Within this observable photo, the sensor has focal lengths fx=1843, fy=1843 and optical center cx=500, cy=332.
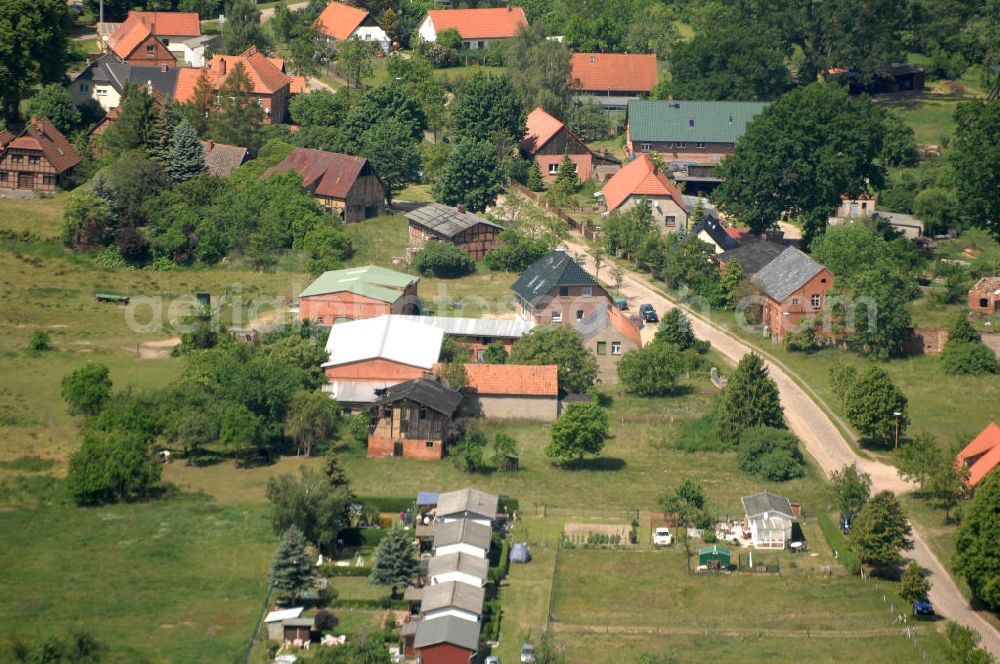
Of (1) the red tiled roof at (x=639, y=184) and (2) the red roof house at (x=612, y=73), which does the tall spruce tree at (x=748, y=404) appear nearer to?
(1) the red tiled roof at (x=639, y=184)

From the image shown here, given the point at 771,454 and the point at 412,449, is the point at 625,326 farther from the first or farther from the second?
the point at 412,449

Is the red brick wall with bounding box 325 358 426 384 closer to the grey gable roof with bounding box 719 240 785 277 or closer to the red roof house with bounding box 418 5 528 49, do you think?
the grey gable roof with bounding box 719 240 785 277

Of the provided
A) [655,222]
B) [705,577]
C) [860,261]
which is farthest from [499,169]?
[705,577]

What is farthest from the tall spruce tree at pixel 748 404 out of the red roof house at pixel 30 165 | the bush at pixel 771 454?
the red roof house at pixel 30 165

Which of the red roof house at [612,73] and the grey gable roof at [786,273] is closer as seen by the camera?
the grey gable roof at [786,273]

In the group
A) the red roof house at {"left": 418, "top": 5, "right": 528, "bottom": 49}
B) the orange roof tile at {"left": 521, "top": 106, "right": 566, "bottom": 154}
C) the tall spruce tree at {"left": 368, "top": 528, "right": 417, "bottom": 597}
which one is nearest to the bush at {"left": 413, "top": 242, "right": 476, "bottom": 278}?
the orange roof tile at {"left": 521, "top": 106, "right": 566, "bottom": 154}

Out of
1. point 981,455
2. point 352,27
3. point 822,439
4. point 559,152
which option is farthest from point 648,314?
point 352,27

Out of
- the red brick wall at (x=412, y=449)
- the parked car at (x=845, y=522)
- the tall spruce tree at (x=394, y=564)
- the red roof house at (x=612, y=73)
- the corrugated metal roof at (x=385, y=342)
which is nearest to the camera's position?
the tall spruce tree at (x=394, y=564)

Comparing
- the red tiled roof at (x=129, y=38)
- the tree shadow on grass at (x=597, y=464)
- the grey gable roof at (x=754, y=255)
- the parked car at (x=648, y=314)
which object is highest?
the red tiled roof at (x=129, y=38)
